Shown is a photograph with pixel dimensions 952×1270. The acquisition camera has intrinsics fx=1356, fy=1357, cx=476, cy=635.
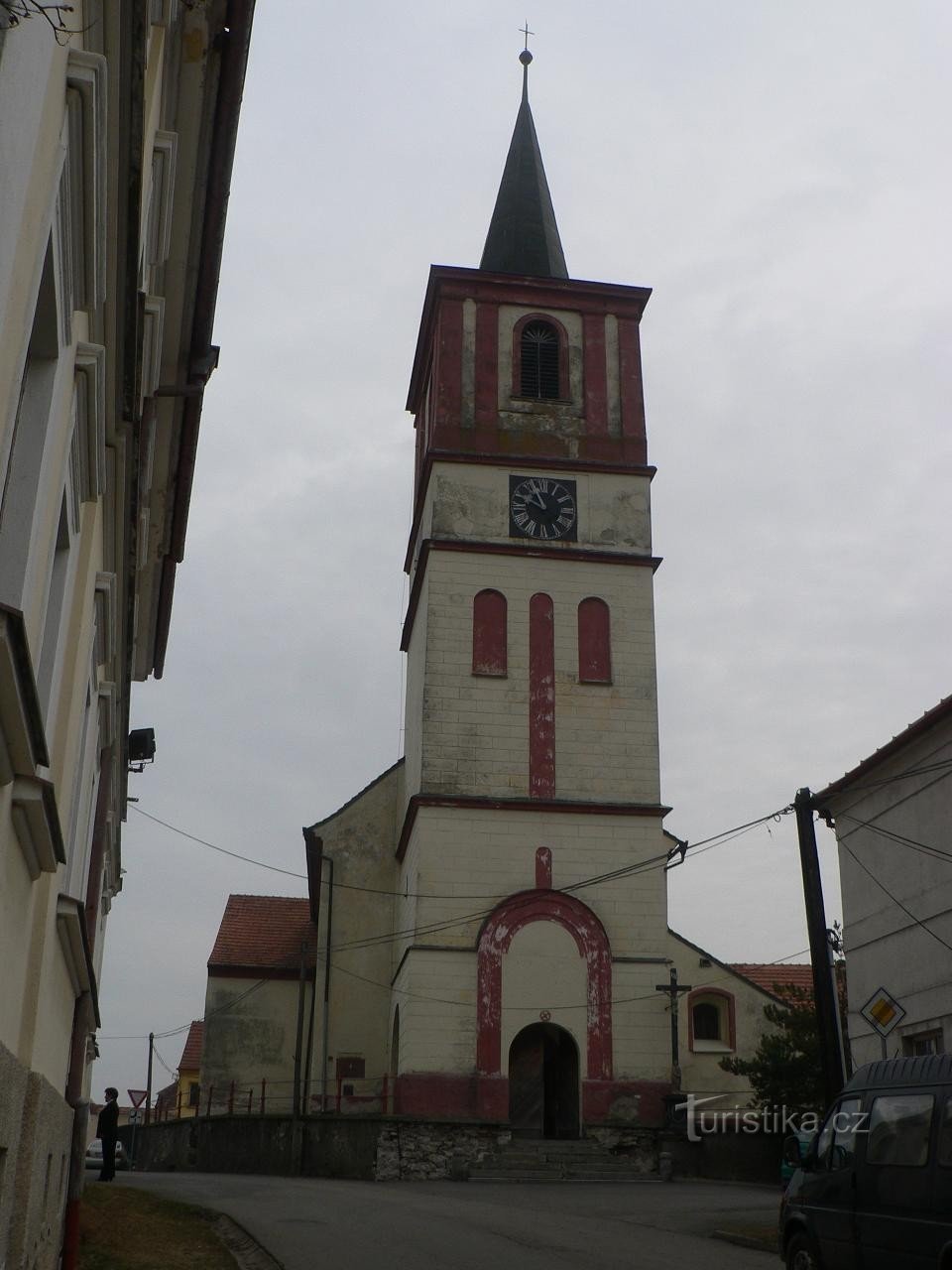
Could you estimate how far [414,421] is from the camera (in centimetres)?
4038

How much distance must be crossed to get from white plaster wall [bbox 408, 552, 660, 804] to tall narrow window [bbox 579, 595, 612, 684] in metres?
0.16

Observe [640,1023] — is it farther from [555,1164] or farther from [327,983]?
[327,983]

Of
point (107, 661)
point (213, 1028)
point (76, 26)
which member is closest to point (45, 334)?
point (76, 26)

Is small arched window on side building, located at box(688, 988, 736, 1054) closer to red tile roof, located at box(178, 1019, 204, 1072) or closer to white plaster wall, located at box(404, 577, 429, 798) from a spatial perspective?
white plaster wall, located at box(404, 577, 429, 798)

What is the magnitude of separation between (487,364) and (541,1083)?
17.0 m

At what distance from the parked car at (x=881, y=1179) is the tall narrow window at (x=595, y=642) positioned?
19999 millimetres

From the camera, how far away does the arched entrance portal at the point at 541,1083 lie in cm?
2827

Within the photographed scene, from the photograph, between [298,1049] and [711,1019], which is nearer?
[298,1049]

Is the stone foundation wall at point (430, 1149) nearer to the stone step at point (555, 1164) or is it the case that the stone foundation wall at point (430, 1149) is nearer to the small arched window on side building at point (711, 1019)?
the stone step at point (555, 1164)

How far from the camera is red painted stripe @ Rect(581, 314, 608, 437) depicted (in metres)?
33.3

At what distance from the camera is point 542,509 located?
105ft

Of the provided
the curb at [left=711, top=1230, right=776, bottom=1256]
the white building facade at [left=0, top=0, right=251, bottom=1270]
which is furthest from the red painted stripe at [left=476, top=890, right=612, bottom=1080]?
the white building facade at [left=0, top=0, right=251, bottom=1270]

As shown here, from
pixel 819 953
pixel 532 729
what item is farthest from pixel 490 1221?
pixel 532 729

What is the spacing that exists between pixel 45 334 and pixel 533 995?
2475 centimetres
